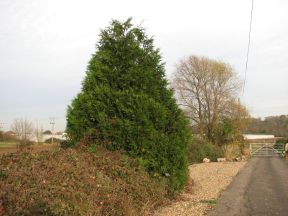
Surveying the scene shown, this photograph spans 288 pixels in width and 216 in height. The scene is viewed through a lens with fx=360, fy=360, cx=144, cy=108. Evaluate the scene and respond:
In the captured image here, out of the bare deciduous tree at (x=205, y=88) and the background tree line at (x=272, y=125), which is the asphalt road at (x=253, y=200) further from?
the background tree line at (x=272, y=125)

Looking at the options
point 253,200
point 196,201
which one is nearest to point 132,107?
point 196,201

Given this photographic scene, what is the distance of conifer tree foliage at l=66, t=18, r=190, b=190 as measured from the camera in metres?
8.88

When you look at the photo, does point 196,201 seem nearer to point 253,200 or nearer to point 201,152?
point 253,200

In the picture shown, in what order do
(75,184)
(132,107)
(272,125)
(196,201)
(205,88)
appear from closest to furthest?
(75,184), (132,107), (196,201), (205,88), (272,125)

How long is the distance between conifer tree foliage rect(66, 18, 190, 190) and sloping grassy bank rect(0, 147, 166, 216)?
0.48 m

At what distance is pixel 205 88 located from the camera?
42.6 m

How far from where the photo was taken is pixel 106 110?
9078 millimetres

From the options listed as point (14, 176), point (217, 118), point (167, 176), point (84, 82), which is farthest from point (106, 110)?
point (217, 118)

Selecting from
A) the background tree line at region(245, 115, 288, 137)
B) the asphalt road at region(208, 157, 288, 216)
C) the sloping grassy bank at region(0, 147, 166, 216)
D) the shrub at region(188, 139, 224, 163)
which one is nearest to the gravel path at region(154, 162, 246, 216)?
the asphalt road at region(208, 157, 288, 216)

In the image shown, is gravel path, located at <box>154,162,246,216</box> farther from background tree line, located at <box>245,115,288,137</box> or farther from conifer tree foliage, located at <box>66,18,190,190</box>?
background tree line, located at <box>245,115,288,137</box>

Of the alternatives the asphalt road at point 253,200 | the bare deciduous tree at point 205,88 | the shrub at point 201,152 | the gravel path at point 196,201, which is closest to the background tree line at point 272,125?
the bare deciduous tree at point 205,88

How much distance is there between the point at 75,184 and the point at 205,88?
3763 centimetres

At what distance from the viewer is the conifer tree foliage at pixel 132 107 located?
8.88 meters

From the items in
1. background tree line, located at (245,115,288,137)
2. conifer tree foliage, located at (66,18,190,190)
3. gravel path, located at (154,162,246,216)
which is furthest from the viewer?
background tree line, located at (245,115,288,137)
